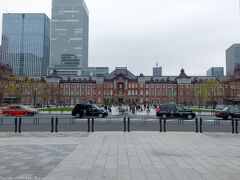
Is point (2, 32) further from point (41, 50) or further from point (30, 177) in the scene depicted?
point (30, 177)

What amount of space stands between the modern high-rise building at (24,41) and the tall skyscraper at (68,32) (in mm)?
15228

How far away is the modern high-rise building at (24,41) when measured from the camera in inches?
5861

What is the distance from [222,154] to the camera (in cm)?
711

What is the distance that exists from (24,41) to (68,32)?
4016 cm

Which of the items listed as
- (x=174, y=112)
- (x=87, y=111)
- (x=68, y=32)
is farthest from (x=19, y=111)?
(x=68, y=32)

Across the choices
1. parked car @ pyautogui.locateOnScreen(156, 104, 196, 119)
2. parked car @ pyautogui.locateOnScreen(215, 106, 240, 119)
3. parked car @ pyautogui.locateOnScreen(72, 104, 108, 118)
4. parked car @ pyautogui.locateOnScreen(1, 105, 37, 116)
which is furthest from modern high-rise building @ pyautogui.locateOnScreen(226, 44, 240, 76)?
parked car @ pyautogui.locateOnScreen(1, 105, 37, 116)

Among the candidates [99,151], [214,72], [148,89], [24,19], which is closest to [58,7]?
[24,19]

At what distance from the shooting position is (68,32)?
486ft

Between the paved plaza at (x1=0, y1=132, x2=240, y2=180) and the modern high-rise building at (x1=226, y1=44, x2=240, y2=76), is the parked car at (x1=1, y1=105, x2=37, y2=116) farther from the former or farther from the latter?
the modern high-rise building at (x1=226, y1=44, x2=240, y2=76)

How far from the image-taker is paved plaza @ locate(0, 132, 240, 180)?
5.02 m

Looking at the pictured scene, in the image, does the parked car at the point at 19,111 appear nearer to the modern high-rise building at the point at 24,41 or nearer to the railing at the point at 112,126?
the railing at the point at 112,126

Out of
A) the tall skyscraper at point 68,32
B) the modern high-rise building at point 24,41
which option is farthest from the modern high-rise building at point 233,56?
the modern high-rise building at point 24,41

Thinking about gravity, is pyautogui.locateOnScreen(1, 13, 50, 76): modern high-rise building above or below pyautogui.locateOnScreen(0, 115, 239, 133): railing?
above

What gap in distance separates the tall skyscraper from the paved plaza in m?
145
